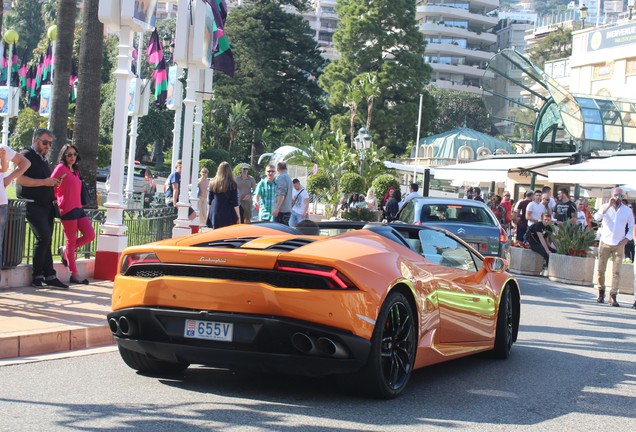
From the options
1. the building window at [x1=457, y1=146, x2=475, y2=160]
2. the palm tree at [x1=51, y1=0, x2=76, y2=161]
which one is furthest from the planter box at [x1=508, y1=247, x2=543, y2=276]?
the building window at [x1=457, y1=146, x2=475, y2=160]

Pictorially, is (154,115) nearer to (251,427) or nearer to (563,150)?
(563,150)

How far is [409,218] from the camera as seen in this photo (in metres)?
17.1

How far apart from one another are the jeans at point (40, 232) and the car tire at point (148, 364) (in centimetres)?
441

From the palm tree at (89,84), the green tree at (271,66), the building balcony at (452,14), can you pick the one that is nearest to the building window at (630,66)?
the green tree at (271,66)

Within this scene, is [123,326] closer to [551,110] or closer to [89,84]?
[89,84]

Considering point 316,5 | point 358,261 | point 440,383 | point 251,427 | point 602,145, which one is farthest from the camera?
point 316,5

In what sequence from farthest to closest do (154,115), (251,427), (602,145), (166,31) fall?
(166,31) → (154,115) → (602,145) → (251,427)

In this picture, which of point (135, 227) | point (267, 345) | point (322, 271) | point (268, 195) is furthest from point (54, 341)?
point (268, 195)

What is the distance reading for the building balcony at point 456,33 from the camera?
5394 inches

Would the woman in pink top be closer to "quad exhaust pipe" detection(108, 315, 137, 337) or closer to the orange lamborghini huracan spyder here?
the orange lamborghini huracan spyder

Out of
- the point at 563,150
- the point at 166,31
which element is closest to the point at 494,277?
the point at 563,150

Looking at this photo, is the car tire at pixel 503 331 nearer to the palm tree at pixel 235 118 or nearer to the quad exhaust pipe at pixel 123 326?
the quad exhaust pipe at pixel 123 326

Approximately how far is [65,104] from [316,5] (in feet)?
476

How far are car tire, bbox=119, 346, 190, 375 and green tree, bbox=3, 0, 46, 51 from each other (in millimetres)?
108202
